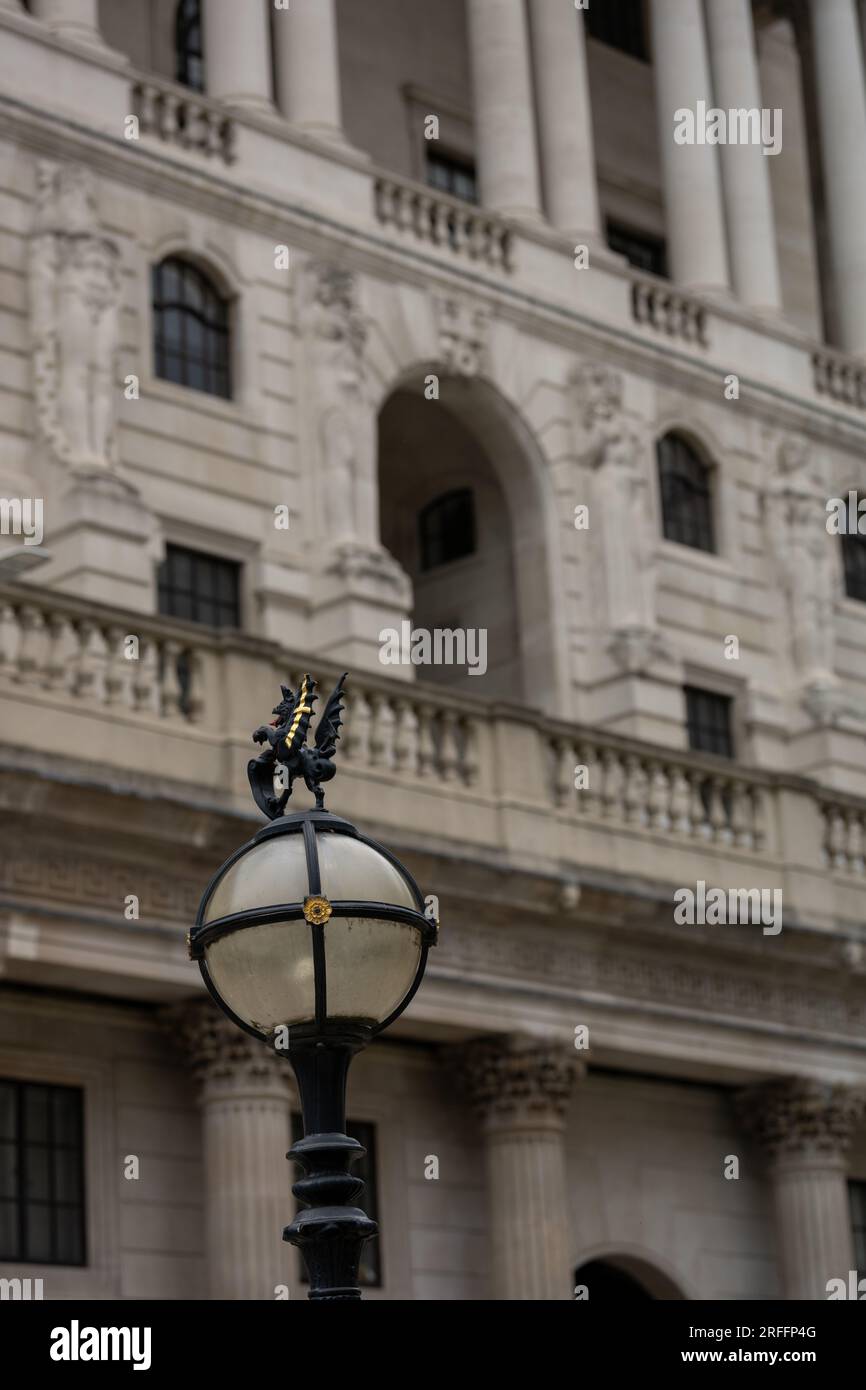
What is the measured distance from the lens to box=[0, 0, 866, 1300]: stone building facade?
2323 cm

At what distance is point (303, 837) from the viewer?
994cm

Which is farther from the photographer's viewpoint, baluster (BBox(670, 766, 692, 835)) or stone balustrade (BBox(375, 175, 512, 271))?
stone balustrade (BBox(375, 175, 512, 271))

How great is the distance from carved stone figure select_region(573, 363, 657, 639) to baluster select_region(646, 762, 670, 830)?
349 centimetres

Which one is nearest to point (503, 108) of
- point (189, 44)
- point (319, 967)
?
point (189, 44)

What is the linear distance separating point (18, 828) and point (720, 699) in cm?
1336

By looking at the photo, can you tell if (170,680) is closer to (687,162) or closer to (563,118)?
(563,118)

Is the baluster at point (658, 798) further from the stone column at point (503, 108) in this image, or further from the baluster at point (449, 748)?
the stone column at point (503, 108)

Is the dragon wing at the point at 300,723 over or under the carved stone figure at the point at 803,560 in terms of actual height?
under

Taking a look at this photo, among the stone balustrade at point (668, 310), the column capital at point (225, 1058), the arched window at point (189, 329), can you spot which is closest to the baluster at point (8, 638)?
the column capital at point (225, 1058)

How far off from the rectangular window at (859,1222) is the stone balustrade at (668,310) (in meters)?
11.1

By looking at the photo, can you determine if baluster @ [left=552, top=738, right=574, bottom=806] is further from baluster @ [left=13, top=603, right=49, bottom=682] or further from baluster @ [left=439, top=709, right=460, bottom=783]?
baluster @ [left=13, top=603, right=49, bottom=682]

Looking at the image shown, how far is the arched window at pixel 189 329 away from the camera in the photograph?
2884cm

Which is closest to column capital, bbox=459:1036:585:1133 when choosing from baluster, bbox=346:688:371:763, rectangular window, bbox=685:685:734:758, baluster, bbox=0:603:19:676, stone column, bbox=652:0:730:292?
baluster, bbox=346:688:371:763

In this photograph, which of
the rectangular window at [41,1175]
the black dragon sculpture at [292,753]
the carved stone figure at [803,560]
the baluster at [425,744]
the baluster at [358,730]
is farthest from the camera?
the carved stone figure at [803,560]
